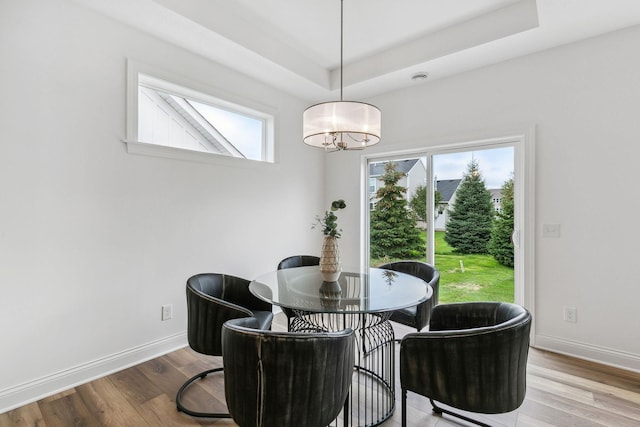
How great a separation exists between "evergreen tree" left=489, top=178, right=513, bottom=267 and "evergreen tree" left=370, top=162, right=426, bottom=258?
76 cm

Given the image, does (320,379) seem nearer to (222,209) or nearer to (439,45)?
(222,209)

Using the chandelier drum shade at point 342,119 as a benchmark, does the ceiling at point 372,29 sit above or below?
above

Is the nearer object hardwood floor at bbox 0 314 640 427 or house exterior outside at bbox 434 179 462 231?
hardwood floor at bbox 0 314 640 427

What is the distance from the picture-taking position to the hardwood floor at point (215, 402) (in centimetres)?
182

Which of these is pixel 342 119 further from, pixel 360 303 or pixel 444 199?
pixel 444 199

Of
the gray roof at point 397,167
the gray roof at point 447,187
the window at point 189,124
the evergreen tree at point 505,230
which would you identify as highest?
the window at point 189,124

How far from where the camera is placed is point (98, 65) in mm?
2285

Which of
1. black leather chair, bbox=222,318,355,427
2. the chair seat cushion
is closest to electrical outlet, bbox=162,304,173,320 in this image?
the chair seat cushion

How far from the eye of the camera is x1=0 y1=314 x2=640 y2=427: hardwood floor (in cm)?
182

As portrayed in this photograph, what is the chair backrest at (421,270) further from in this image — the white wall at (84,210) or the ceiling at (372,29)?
the ceiling at (372,29)

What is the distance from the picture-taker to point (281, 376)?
1.20m

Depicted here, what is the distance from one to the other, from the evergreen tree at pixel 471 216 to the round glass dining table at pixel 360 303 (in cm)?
127

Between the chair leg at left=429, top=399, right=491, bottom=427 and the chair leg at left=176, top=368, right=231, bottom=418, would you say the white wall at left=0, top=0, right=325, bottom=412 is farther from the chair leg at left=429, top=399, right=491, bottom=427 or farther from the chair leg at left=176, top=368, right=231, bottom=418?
the chair leg at left=429, top=399, right=491, bottom=427

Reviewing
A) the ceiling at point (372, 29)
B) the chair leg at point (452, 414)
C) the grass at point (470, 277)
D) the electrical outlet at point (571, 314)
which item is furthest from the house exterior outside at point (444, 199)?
the chair leg at point (452, 414)
